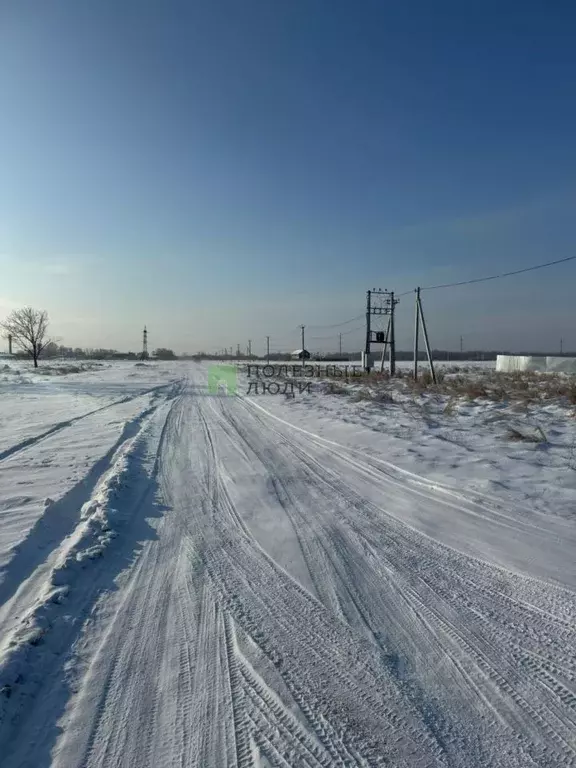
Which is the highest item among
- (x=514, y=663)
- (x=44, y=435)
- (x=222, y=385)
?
(x=222, y=385)

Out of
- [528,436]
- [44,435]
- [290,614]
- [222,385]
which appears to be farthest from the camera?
[222,385]

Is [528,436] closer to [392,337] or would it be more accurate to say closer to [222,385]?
[222,385]

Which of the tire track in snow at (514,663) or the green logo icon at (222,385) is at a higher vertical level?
the green logo icon at (222,385)

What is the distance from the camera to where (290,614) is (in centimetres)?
307

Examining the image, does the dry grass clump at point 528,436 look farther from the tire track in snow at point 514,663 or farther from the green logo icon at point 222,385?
the green logo icon at point 222,385

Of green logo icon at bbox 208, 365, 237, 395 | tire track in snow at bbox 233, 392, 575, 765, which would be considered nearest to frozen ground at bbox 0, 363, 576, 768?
tire track in snow at bbox 233, 392, 575, 765

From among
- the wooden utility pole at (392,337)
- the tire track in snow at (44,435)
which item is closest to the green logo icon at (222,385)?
the tire track in snow at (44,435)

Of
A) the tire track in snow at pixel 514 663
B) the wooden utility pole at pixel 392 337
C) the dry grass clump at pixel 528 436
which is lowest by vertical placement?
the tire track in snow at pixel 514 663

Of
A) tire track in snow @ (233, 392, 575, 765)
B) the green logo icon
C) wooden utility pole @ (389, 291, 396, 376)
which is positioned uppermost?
wooden utility pole @ (389, 291, 396, 376)

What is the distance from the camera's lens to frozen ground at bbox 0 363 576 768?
2.08m

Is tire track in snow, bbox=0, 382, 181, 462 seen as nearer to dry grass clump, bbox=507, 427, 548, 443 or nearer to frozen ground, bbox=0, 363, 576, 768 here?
frozen ground, bbox=0, 363, 576, 768

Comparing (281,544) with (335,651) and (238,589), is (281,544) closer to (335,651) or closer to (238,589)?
(238,589)

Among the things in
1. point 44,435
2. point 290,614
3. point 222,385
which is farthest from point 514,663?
point 222,385

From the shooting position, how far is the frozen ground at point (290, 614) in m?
2.08
